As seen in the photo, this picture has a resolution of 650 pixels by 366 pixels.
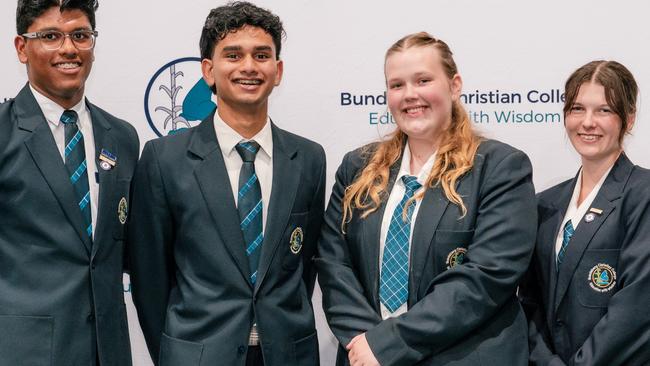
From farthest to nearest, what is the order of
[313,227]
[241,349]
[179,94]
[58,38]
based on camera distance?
[179,94]
[313,227]
[58,38]
[241,349]

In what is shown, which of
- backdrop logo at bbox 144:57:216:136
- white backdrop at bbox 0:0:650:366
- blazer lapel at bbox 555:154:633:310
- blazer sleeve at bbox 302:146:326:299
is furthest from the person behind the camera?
backdrop logo at bbox 144:57:216:136

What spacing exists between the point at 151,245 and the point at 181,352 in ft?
1.22

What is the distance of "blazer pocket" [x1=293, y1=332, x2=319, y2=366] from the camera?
253cm

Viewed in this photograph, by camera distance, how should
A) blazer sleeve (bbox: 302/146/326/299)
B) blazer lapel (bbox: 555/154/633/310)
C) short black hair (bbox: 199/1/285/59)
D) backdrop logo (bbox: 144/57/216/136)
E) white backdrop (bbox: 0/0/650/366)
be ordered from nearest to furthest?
blazer lapel (bbox: 555/154/633/310) < short black hair (bbox: 199/1/285/59) < blazer sleeve (bbox: 302/146/326/299) < white backdrop (bbox: 0/0/650/366) < backdrop logo (bbox: 144/57/216/136)

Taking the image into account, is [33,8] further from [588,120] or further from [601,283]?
[601,283]

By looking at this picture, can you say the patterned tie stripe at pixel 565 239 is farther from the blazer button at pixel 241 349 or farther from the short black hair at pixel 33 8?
the short black hair at pixel 33 8

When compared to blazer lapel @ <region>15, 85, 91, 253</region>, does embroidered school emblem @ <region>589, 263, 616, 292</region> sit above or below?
below

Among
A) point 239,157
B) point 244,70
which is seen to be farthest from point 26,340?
point 244,70

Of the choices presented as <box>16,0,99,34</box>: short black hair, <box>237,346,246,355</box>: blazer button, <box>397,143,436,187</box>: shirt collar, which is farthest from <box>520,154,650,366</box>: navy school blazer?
<box>16,0,99,34</box>: short black hair

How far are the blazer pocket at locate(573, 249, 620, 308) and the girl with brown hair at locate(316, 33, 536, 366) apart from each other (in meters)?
0.22

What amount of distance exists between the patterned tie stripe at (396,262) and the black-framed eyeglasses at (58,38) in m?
1.18

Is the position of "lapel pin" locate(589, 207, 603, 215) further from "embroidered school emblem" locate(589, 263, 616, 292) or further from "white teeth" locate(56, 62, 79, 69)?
"white teeth" locate(56, 62, 79, 69)

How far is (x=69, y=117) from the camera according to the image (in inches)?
98.8

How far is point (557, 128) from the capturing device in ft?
10.8
